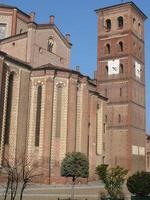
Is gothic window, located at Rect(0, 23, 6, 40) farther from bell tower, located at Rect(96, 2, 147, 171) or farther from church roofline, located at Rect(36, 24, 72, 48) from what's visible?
bell tower, located at Rect(96, 2, 147, 171)

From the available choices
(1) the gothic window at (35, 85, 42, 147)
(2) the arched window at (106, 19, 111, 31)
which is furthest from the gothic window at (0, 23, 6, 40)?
(2) the arched window at (106, 19, 111, 31)

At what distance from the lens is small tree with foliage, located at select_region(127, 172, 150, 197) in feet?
64.6

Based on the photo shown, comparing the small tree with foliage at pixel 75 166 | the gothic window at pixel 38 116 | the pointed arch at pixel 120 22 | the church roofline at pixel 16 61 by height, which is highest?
the pointed arch at pixel 120 22

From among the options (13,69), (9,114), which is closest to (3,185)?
(9,114)

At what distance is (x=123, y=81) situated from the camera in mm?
52156

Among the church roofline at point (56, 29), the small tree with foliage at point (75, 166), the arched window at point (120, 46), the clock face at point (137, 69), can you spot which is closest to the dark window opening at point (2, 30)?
the church roofline at point (56, 29)

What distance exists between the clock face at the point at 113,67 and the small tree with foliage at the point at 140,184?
33998 mm

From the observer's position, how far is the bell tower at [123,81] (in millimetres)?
50750

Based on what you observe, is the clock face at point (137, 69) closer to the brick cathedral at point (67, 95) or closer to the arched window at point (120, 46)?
the brick cathedral at point (67, 95)

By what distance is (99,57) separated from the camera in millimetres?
55062

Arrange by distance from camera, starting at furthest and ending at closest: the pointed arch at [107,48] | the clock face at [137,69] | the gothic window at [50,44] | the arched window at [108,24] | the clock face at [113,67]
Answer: the arched window at [108,24] → the pointed arch at [107,48] → the clock face at [137,69] → the clock face at [113,67] → the gothic window at [50,44]

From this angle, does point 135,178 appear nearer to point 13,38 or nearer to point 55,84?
point 55,84

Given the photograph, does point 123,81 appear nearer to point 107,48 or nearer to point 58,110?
point 107,48


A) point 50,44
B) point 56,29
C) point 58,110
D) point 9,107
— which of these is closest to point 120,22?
point 56,29
